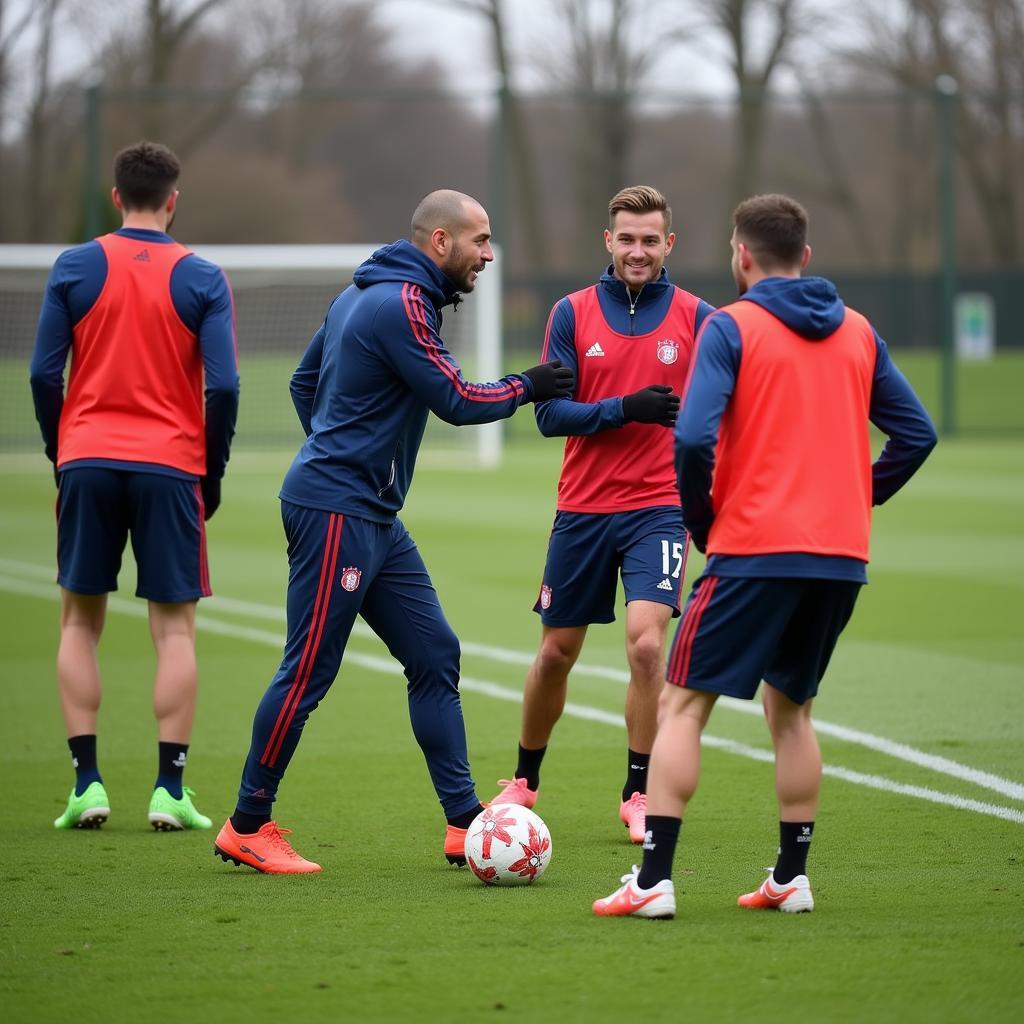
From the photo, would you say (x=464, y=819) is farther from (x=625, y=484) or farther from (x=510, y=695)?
(x=510, y=695)

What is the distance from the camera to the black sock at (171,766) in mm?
6488

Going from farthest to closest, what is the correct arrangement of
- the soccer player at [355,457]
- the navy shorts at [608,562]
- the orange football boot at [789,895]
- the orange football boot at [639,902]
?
the navy shorts at [608,562], the soccer player at [355,457], the orange football boot at [789,895], the orange football boot at [639,902]

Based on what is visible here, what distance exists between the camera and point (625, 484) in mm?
6445

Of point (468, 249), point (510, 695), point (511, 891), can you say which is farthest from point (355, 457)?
point (510, 695)

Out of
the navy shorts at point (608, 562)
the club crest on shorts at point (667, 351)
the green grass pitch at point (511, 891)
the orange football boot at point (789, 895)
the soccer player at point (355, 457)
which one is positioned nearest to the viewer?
the green grass pitch at point (511, 891)

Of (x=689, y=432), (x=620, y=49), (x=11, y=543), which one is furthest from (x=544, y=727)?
(x=620, y=49)

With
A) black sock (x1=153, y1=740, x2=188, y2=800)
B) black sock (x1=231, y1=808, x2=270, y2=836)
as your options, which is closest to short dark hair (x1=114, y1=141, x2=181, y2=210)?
black sock (x1=153, y1=740, x2=188, y2=800)

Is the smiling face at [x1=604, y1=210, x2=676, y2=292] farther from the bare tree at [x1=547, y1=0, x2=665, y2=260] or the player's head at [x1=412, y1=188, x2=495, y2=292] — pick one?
the bare tree at [x1=547, y1=0, x2=665, y2=260]

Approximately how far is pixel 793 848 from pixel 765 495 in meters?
1.02

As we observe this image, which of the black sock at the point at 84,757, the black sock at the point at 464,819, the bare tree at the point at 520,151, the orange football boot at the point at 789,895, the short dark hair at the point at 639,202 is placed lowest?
the orange football boot at the point at 789,895

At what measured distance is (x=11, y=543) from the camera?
16844mm

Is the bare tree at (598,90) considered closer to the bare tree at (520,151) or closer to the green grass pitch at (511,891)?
the bare tree at (520,151)

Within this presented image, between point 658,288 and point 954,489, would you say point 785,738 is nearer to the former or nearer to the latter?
point 658,288

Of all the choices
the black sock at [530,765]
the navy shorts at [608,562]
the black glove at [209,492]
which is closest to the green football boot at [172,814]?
the black glove at [209,492]
